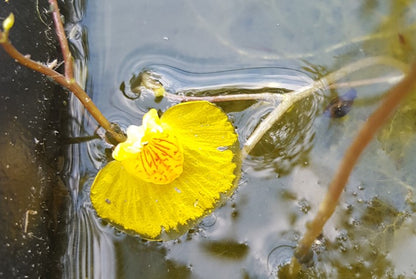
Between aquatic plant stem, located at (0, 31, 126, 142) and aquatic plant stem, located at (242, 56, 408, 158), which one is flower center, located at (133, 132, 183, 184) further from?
aquatic plant stem, located at (242, 56, 408, 158)

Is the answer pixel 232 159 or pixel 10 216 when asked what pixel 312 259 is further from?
pixel 10 216

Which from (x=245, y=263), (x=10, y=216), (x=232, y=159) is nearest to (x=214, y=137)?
(x=232, y=159)

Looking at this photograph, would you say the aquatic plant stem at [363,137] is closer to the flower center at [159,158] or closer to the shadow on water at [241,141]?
the shadow on water at [241,141]

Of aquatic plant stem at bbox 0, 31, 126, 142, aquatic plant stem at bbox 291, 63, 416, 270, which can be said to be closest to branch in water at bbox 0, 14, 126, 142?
aquatic plant stem at bbox 0, 31, 126, 142

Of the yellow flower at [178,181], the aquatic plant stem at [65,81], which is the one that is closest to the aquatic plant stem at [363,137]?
the yellow flower at [178,181]

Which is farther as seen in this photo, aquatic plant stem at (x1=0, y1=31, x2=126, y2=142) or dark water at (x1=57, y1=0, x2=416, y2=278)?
dark water at (x1=57, y1=0, x2=416, y2=278)

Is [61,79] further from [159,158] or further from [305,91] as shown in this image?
[305,91]
